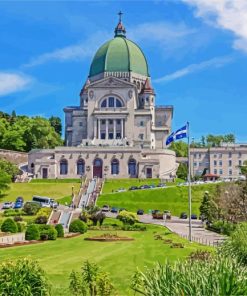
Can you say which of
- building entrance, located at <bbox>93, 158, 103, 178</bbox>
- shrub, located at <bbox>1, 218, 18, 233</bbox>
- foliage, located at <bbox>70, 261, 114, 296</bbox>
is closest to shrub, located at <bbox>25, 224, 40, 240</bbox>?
shrub, located at <bbox>1, 218, 18, 233</bbox>

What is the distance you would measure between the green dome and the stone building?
79.6 feet

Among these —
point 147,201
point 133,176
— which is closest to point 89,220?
point 147,201

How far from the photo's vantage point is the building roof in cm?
12000

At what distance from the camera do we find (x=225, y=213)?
180 ft

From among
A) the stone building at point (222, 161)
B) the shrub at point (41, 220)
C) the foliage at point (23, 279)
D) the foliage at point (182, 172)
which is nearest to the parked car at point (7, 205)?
the shrub at point (41, 220)

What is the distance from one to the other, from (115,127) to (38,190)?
32.8 metres

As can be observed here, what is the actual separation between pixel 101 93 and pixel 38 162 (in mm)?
22176

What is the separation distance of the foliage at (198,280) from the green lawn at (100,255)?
8.65 m

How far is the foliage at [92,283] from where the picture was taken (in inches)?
672

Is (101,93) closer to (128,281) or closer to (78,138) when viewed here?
(78,138)

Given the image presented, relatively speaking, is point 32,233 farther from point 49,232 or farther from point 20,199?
point 20,199

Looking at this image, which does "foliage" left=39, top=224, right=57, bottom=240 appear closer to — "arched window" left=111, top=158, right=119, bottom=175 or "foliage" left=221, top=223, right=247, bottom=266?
"foliage" left=221, top=223, right=247, bottom=266

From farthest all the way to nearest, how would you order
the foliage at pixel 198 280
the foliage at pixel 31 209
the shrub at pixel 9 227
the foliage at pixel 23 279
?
the foliage at pixel 31 209 → the shrub at pixel 9 227 → the foliage at pixel 23 279 → the foliage at pixel 198 280

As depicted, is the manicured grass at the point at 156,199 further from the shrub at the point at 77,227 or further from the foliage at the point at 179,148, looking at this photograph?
the foliage at the point at 179,148
